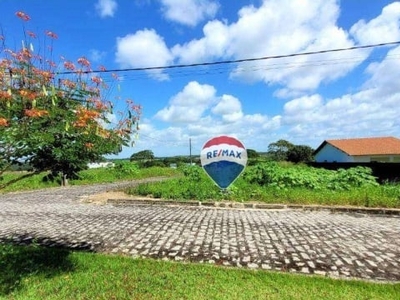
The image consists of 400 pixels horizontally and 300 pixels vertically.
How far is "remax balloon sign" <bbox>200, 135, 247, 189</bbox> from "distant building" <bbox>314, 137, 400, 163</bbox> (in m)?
31.3

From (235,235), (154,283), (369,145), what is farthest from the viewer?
(369,145)

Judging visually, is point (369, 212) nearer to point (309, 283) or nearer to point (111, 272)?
point (309, 283)

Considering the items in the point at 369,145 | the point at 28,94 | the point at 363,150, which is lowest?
the point at 28,94

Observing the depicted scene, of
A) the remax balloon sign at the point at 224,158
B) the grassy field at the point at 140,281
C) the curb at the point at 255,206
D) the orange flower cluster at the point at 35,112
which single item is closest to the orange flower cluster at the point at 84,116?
the orange flower cluster at the point at 35,112

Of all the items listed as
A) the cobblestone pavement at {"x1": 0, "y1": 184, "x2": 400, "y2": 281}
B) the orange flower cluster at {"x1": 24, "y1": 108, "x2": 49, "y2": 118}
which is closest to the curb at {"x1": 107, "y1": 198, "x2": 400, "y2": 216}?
the cobblestone pavement at {"x1": 0, "y1": 184, "x2": 400, "y2": 281}

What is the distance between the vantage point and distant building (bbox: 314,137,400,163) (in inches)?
1545

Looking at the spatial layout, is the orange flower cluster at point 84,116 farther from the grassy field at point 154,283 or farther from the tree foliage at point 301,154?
the tree foliage at point 301,154

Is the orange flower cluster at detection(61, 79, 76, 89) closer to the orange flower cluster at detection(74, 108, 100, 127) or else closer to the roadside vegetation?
the orange flower cluster at detection(74, 108, 100, 127)

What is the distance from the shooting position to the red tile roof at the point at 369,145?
39.5 meters

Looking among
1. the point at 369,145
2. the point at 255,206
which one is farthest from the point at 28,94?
the point at 369,145

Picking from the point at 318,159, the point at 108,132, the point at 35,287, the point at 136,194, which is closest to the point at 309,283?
the point at 108,132

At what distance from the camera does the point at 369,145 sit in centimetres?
4128

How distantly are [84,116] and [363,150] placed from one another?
4157cm

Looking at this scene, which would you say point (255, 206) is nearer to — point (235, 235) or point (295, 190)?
point (295, 190)
